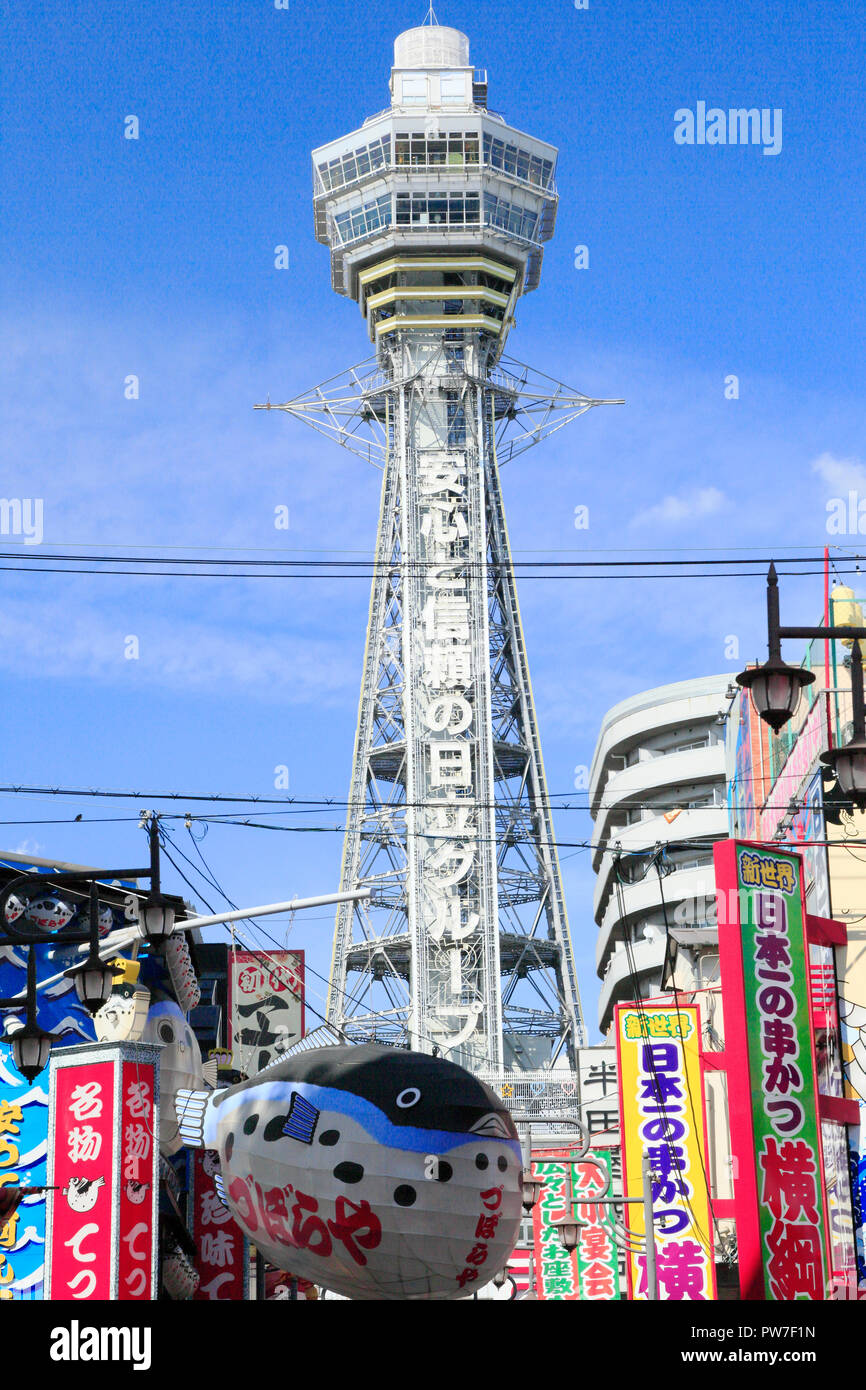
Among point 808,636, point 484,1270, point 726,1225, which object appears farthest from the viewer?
point 726,1225

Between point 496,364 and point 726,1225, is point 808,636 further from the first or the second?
point 496,364

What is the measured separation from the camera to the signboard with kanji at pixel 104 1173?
111 feet

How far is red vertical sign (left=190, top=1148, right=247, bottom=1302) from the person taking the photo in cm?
4562

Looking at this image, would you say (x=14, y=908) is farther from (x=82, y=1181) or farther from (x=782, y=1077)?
(x=782, y=1077)

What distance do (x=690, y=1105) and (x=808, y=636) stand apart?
23769mm

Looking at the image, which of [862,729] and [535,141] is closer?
[862,729]

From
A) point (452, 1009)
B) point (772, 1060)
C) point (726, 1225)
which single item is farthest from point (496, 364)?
point (772, 1060)

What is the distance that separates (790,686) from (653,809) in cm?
8108

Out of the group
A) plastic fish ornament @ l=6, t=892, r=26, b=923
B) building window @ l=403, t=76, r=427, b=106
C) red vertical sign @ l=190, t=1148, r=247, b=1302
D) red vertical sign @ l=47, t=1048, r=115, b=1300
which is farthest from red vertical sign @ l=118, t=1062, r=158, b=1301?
building window @ l=403, t=76, r=427, b=106

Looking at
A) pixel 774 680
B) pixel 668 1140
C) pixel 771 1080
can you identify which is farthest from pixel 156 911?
pixel 668 1140

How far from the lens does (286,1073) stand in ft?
78.6

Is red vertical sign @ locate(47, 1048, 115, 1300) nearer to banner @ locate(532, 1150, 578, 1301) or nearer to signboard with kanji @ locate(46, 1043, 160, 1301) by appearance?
signboard with kanji @ locate(46, 1043, 160, 1301)

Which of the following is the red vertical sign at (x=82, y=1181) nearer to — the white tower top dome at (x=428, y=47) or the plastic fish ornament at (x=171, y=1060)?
the plastic fish ornament at (x=171, y=1060)

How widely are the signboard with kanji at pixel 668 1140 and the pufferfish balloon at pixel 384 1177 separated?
53.1 ft
